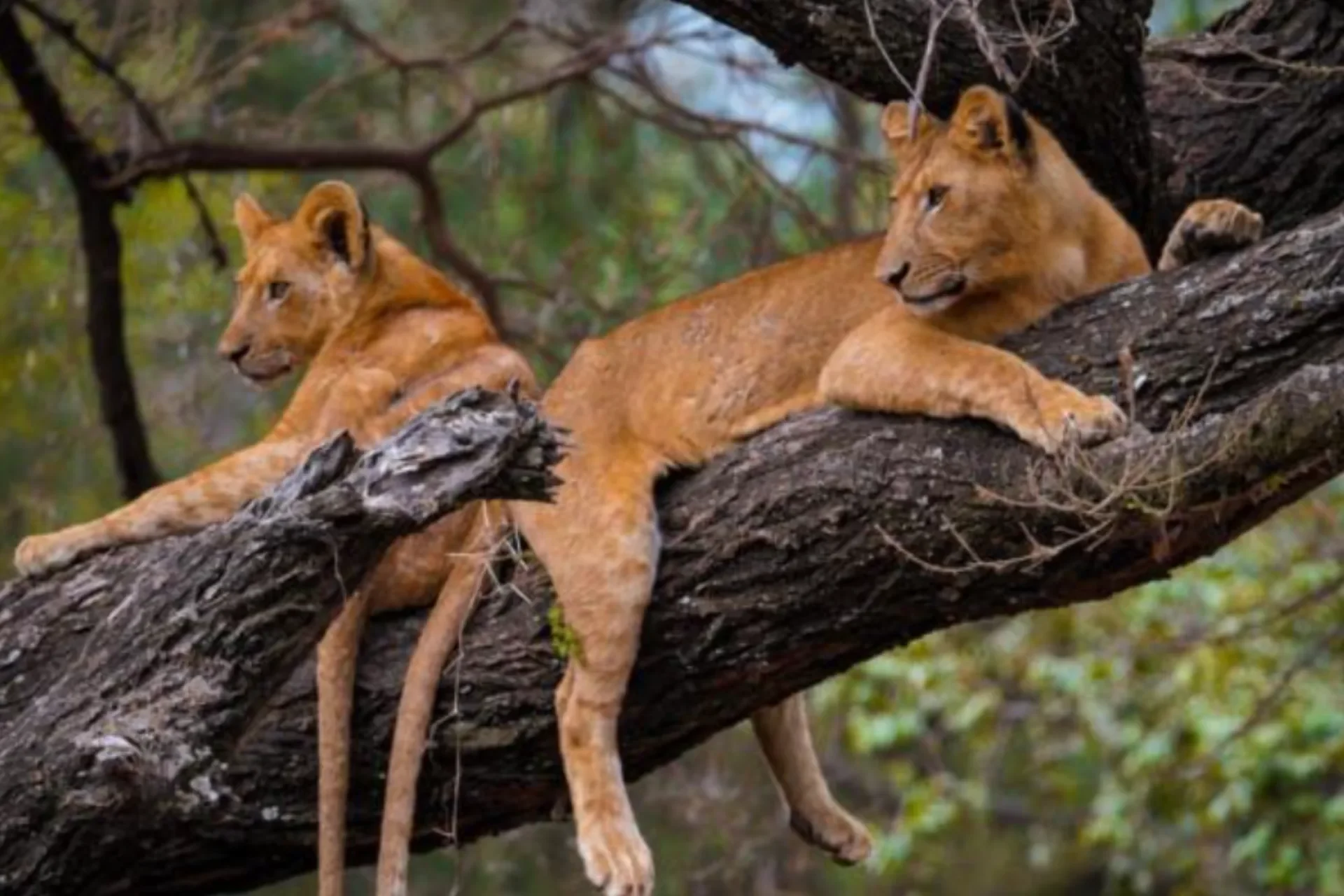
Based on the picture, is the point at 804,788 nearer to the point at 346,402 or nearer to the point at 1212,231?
the point at 346,402

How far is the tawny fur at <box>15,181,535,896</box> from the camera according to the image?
5777 millimetres

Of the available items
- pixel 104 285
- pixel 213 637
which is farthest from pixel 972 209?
pixel 104 285

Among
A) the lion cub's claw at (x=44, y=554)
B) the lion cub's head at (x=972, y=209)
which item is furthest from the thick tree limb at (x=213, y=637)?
the lion cub's head at (x=972, y=209)

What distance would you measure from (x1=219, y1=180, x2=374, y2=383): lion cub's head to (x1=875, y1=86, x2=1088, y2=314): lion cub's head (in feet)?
5.04

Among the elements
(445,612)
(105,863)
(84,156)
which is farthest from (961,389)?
(84,156)

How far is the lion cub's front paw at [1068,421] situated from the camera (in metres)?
5.09

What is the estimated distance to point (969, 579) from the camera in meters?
5.36

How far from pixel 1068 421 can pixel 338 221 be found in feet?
7.49

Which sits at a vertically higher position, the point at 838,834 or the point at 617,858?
the point at 617,858

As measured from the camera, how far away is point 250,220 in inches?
276

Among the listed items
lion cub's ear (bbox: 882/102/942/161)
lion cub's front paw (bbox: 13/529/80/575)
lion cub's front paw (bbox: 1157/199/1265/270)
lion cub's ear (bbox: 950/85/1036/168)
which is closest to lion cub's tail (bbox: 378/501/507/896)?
lion cub's front paw (bbox: 13/529/80/575)

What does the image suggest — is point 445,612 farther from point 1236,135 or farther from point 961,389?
point 1236,135

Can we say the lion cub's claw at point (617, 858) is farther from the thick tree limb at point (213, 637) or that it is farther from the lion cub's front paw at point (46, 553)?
the lion cub's front paw at point (46, 553)

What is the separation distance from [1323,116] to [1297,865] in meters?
4.15
